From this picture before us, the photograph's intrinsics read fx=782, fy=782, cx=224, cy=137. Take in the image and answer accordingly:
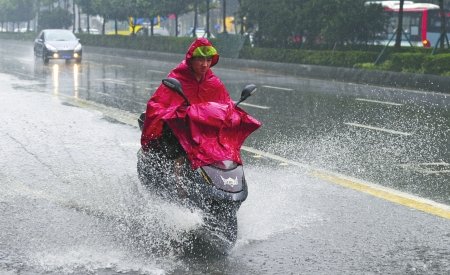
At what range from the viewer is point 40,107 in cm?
1520

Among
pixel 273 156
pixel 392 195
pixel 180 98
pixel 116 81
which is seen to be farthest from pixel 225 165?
pixel 116 81

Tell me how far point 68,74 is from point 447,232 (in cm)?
2141

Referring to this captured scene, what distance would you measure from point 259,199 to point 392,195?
1315 millimetres

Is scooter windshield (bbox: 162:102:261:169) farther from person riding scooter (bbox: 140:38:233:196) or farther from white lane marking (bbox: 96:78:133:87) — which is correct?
white lane marking (bbox: 96:78:133:87)

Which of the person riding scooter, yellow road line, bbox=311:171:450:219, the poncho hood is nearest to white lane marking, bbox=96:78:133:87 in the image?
yellow road line, bbox=311:171:450:219

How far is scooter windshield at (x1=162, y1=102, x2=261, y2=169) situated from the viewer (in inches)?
220

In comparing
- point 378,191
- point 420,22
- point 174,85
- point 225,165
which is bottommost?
point 378,191

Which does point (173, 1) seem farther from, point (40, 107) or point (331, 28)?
point (40, 107)

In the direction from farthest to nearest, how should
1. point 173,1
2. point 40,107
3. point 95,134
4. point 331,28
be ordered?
point 173,1
point 331,28
point 40,107
point 95,134

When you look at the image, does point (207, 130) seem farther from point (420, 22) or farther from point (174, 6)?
point (174, 6)

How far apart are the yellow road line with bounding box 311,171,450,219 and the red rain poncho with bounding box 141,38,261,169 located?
2012 mm

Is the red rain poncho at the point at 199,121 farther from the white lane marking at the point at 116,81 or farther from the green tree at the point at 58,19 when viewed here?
the green tree at the point at 58,19

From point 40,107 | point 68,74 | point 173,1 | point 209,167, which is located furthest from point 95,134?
point 173,1

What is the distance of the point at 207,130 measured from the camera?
18.5 ft
